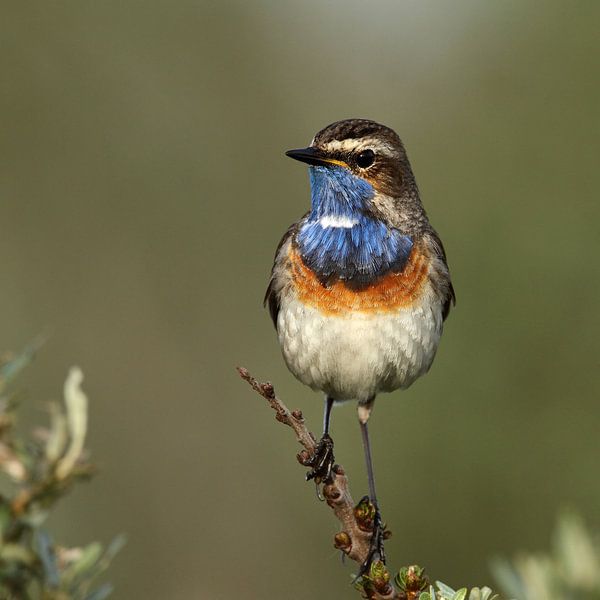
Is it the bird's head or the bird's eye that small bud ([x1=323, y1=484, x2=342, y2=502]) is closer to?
the bird's head

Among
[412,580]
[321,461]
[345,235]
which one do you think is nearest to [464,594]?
[412,580]

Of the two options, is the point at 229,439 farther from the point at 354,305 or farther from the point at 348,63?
the point at 348,63

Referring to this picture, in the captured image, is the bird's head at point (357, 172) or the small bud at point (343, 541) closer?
the small bud at point (343, 541)

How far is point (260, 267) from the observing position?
28.7 feet

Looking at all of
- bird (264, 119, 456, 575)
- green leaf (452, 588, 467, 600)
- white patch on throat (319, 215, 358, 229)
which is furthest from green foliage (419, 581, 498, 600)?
white patch on throat (319, 215, 358, 229)

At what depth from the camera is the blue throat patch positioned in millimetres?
4809

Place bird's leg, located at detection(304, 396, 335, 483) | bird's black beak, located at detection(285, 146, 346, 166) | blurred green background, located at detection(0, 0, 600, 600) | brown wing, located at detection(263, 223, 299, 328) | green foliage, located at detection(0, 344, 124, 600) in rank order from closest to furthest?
1. green foliage, located at detection(0, 344, 124, 600)
2. bird's leg, located at detection(304, 396, 335, 483)
3. bird's black beak, located at detection(285, 146, 346, 166)
4. brown wing, located at detection(263, 223, 299, 328)
5. blurred green background, located at detection(0, 0, 600, 600)

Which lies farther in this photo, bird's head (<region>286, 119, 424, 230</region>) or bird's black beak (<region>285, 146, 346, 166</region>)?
bird's head (<region>286, 119, 424, 230</region>)

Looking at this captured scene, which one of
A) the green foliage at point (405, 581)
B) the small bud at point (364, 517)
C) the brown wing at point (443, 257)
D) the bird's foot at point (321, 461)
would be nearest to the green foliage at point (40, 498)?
the green foliage at point (405, 581)

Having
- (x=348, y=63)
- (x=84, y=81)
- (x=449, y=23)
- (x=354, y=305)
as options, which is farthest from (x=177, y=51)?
(x=354, y=305)

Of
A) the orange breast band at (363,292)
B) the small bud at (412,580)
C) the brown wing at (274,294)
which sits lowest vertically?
the small bud at (412,580)

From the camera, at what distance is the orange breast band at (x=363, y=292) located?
4.68 m

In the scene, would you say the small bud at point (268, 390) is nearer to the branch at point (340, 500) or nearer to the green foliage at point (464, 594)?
the branch at point (340, 500)

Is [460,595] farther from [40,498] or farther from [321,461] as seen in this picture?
[321,461]
